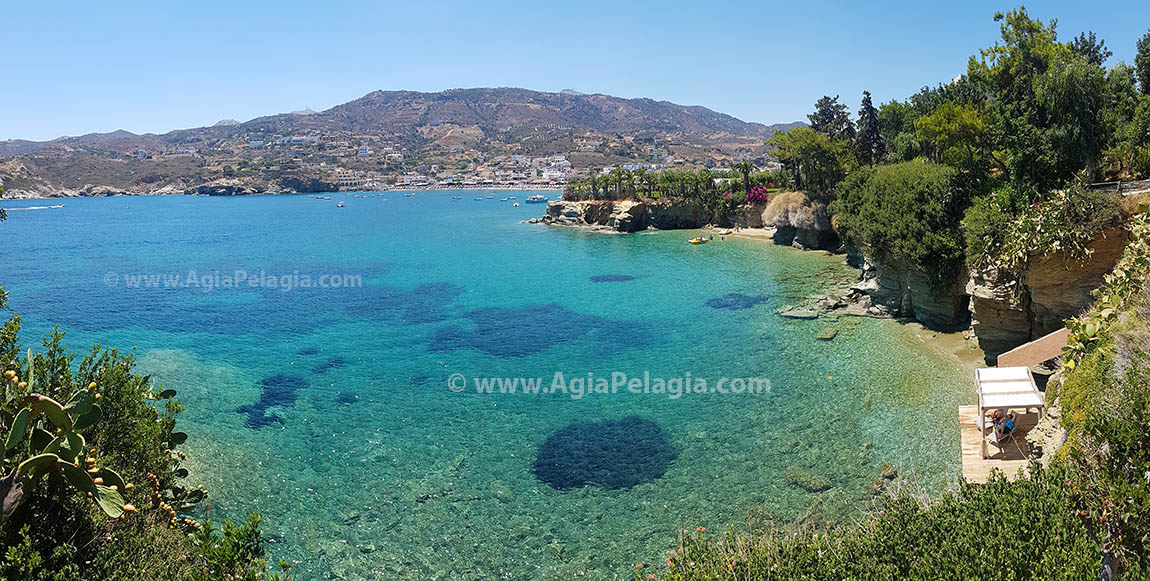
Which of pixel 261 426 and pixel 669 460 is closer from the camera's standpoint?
pixel 669 460

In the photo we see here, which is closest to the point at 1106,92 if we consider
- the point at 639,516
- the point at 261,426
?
the point at 639,516

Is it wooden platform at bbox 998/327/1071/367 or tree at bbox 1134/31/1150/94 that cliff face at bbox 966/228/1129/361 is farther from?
tree at bbox 1134/31/1150/94

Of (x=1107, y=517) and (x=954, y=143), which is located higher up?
(x=954, y=143)

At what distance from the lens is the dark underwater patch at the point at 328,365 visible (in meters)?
27.9

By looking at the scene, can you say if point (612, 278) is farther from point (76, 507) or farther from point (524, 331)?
point (76, 507)

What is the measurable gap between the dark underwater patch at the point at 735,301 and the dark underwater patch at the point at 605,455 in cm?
1706

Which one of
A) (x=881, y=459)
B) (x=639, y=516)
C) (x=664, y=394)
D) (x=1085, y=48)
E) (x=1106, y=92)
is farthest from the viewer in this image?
(x=1085, y=48)

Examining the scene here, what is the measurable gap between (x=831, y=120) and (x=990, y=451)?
63.6 metres

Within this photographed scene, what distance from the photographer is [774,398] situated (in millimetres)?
22438

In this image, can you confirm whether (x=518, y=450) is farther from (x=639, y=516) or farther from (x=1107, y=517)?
(x=1107, y=517)

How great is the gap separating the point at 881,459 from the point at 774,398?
5.14 m

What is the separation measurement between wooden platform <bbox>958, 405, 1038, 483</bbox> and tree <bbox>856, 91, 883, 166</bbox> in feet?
169

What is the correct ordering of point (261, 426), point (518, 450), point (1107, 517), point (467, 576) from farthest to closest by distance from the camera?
point (261, 426)
point (518, 450)
point (467, 576)
point (1107, 517)

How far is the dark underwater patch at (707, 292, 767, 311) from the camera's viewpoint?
120 ft
